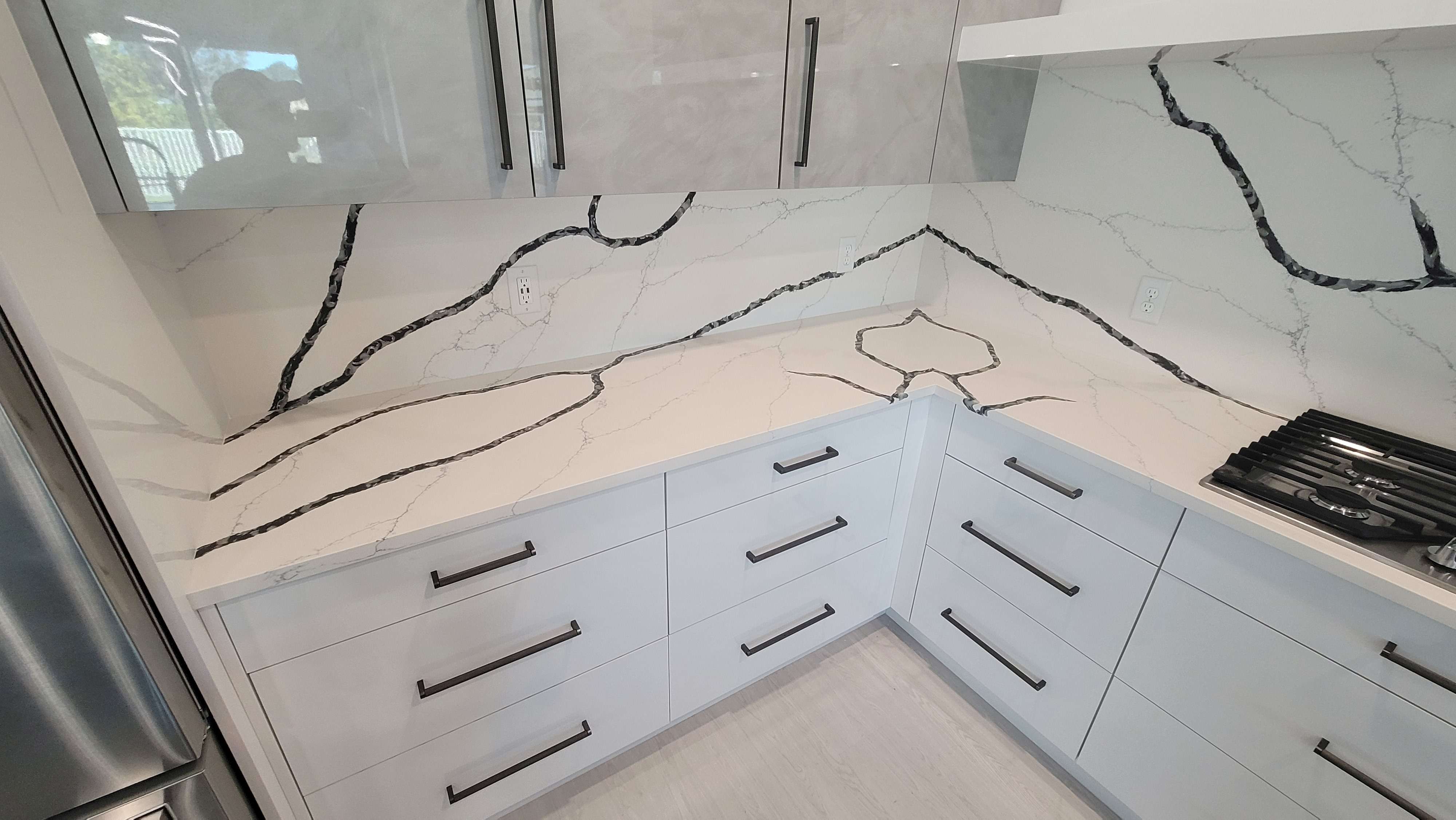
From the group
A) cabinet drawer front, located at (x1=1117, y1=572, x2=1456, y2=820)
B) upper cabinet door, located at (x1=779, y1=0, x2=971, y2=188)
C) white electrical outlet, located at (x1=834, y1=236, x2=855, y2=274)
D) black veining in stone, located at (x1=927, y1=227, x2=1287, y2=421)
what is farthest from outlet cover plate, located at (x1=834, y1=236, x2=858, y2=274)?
cabinet drawer front, located at (x1=1117, y1=572, x2=1456, y2=820)

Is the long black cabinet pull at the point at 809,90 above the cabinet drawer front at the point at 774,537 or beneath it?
above

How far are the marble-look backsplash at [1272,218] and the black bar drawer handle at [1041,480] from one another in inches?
21.3

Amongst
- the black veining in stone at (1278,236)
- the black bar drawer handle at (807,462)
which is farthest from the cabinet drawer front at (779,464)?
the black veining in stone at (1278,236)

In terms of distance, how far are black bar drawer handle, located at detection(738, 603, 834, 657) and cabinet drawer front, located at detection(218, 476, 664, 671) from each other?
0.53 m

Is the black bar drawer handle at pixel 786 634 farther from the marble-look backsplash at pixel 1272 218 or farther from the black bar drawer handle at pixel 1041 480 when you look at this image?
the marble-look backsplash at pixel 1272 218

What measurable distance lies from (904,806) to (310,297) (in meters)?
1.70

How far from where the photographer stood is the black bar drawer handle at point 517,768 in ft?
3.92

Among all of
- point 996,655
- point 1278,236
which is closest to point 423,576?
point 996,655

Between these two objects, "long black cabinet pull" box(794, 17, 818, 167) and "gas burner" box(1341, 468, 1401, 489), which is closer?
"gas burner" box(1341, 468, 1401, 489)

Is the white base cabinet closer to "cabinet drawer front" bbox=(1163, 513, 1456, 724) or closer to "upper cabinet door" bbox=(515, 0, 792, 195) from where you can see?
"cabinet drawer front" bbox=(1163, 513, 1456, 724)

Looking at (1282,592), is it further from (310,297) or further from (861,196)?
(310,297)

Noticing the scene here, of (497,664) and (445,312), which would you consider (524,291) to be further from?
(497,664)

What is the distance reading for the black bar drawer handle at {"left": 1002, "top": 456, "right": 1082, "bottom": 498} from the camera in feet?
4.19

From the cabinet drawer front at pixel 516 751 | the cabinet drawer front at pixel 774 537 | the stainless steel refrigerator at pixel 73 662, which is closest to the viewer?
the stainless steel refrigerator at pixel 73 662
